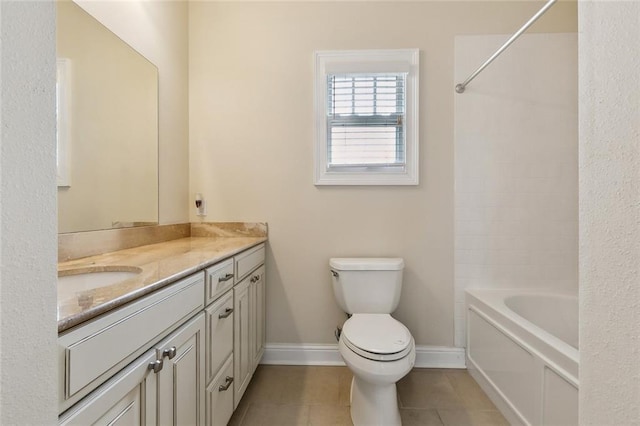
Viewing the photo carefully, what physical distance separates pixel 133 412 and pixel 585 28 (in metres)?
1.27

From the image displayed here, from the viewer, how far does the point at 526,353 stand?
1383 mm

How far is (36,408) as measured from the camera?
39 cm

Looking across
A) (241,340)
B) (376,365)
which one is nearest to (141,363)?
(241,340)

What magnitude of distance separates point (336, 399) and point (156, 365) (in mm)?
1170

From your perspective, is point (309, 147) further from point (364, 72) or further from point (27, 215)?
point (27, 215)

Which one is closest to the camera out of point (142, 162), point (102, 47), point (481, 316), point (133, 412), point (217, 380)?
point (133, 412)

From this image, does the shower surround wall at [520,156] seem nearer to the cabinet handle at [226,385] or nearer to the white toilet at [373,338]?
the white toilet at [373,338]

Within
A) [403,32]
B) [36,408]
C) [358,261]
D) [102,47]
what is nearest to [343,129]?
[403,32]

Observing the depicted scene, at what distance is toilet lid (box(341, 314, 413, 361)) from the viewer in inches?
51.3

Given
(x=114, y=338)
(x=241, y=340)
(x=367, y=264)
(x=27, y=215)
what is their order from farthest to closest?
(x=367, y=264)
(x=241, y=340)
(x=114, y=338)
(x=27, y=215)

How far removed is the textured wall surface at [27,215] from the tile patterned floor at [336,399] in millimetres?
1349

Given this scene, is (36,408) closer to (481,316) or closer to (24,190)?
(24,190)

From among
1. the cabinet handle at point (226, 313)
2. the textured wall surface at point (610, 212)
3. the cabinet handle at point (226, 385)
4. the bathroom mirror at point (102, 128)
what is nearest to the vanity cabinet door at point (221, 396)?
the cabinet handle at point (226, 385)

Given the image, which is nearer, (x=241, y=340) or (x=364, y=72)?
(x=241, y=340)
